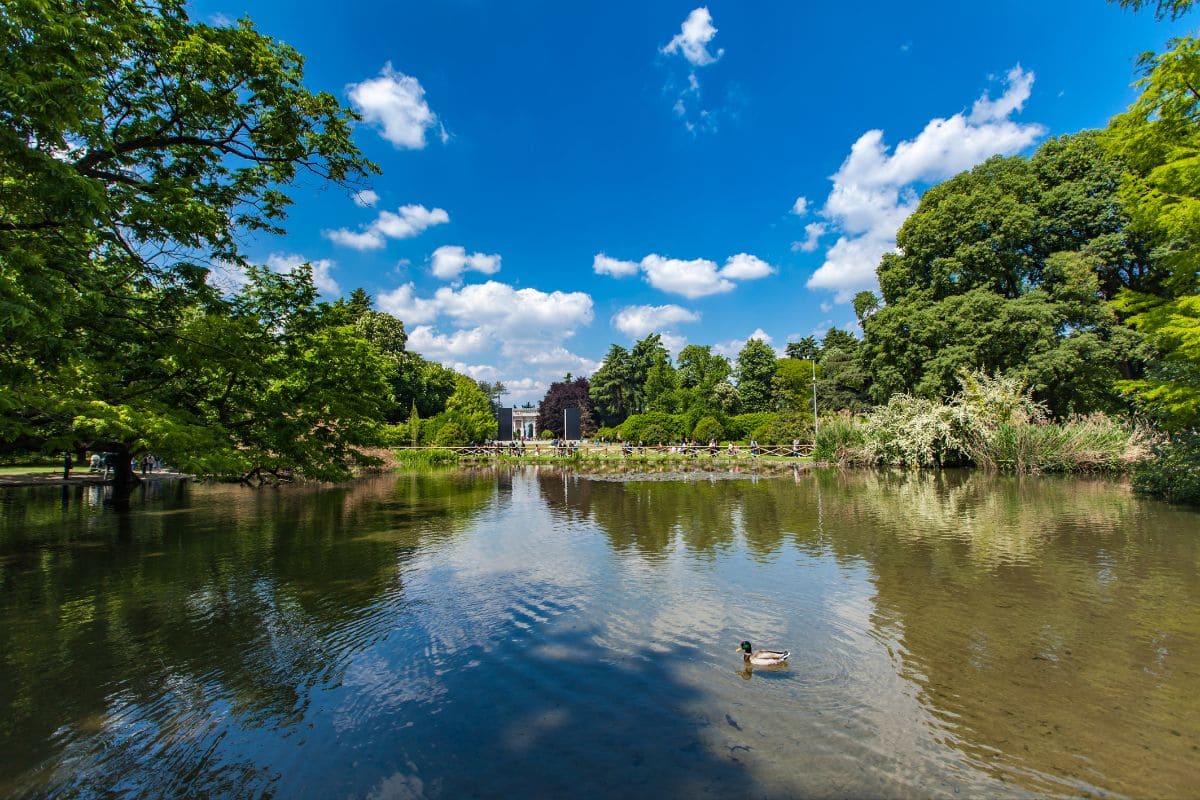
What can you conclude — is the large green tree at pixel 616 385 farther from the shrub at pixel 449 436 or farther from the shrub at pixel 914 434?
the shrub at pixel 914 434

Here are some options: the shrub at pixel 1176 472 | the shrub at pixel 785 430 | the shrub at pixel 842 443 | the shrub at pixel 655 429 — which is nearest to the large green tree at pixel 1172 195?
the shrub at pixel 1176 472

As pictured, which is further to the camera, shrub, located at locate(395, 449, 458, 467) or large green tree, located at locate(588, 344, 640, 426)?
large green tree, located at locate(588, 344, 640, 426)

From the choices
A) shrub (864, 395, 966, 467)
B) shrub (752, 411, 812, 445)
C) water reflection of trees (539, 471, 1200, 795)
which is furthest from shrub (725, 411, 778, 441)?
water reflection of trees (539, 471, 1200, 795)

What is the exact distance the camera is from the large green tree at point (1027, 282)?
88.5 feet

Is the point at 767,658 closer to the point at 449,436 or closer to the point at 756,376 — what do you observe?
the point at 449,436

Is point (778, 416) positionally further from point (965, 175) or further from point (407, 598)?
point (407, 598)

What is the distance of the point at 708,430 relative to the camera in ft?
143

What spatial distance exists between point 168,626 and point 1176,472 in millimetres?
22882

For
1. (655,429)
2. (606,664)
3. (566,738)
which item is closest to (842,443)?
(655,429)

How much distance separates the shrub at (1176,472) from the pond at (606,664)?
2392mm

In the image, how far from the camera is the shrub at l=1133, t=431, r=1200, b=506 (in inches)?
563

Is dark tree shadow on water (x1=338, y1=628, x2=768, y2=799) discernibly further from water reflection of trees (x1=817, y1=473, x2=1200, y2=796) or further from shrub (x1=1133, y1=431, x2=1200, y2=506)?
shrub (x1=1133, y1=431, x2=1200, y2=506)

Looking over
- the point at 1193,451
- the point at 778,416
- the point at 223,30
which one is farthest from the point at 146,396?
the point at 778,416

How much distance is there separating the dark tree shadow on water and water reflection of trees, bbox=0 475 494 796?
1.23m
